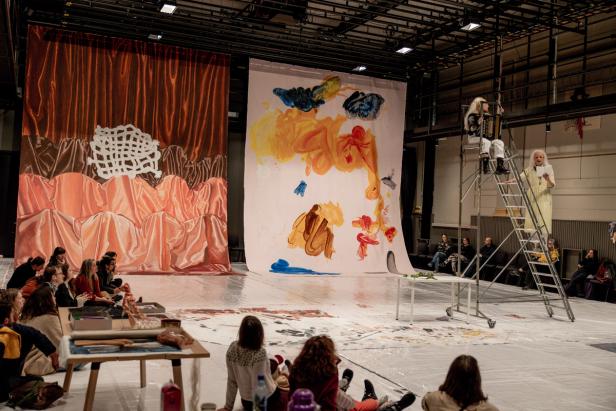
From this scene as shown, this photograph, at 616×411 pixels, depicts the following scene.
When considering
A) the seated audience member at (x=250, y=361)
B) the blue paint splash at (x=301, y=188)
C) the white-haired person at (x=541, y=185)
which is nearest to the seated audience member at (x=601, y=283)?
the white-haired person at (x=541, y=185)

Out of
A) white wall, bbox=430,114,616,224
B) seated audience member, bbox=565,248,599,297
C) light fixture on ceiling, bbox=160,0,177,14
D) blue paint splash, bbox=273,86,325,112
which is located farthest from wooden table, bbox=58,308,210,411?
white wall, bbox=430,114,616,224

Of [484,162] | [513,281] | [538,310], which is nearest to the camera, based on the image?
[484,162]

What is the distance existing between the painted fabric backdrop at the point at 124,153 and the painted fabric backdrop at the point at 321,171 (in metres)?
0.81

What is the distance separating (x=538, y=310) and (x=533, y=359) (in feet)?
11.6

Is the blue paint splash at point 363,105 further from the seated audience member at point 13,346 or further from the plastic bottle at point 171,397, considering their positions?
the plastic bottle at point 171,397

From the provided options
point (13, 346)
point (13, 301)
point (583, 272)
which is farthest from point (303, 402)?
point (583, 272)

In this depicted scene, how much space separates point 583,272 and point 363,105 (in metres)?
5.75

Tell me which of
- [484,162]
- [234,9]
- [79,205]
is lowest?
[79,205]

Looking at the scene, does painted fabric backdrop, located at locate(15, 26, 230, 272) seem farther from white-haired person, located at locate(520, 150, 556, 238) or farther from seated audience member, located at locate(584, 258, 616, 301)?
Answer: seated audience member, located at locate(584, 258, 616, 301)

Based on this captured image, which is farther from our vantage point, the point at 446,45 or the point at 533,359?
the point at 446,45

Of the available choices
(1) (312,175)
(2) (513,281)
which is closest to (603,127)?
(2) (513,281)

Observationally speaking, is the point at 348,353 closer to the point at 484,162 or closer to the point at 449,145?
the point at 484,162

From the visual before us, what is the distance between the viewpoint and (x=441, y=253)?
48.4 ft

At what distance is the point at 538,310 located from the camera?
370 inches
